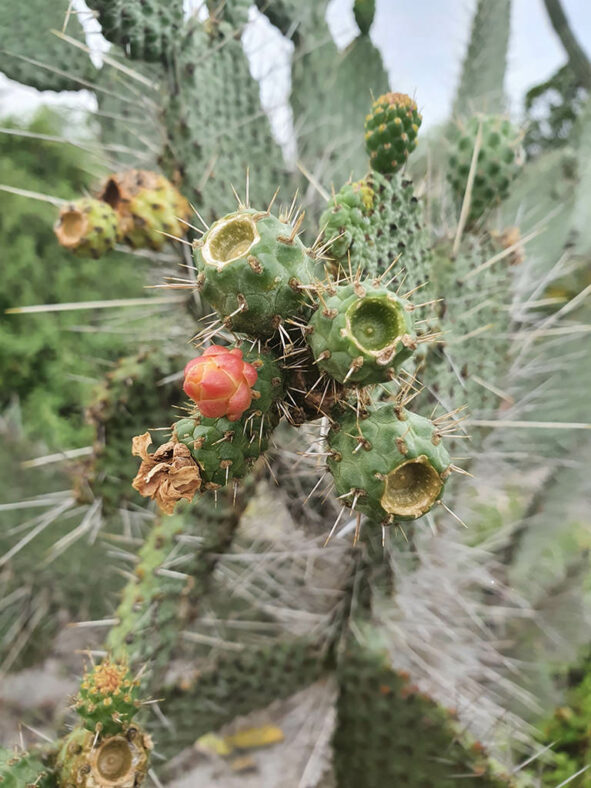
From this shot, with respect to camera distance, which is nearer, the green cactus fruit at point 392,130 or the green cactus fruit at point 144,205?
the green cactus fruit at point 392,130

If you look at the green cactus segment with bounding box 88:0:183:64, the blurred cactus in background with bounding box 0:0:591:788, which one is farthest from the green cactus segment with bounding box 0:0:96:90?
the green cactus segment with bounding box 88:0:183:64

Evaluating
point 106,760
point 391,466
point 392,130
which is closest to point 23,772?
point 106,760

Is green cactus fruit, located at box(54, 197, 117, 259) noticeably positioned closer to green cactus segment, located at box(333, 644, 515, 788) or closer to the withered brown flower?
the withered brown flower

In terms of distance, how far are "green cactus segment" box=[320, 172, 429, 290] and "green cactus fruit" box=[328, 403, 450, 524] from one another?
24 centimetres

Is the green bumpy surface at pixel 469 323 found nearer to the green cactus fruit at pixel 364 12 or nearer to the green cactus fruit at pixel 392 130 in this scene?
the green cactus fruit at pixel 392 130

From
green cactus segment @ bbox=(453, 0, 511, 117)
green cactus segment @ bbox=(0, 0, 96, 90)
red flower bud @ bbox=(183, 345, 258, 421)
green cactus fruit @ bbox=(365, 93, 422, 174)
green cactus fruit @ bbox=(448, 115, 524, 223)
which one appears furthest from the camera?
green cactus segment @ bbox=(453, 0, 511, 117)

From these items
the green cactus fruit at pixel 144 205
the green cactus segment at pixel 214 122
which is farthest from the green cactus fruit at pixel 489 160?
the green cactus fruit at pixel 144 205

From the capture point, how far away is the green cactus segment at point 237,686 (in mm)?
1224

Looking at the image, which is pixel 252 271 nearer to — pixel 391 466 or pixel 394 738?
pixel 391 466

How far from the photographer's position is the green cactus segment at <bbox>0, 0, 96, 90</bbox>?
1.01 metres

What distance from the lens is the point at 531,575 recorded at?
5.81ft

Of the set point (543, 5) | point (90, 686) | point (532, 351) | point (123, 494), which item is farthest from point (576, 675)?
point (543, 5)

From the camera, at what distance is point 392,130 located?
858mm

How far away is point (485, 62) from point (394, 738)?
166 cm
